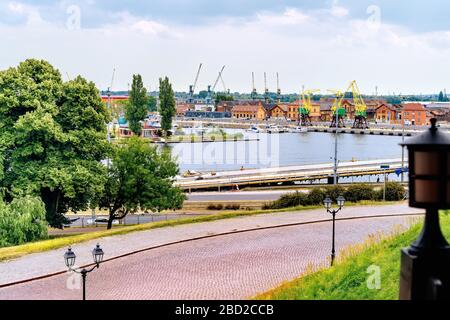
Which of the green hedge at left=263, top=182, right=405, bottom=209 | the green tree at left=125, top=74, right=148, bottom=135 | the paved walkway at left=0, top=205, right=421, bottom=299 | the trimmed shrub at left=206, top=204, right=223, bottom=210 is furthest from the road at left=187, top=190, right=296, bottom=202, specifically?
the green tree at left=125, top=74, right=148, bottom=135

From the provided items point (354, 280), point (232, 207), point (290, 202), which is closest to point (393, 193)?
point (290, 202)

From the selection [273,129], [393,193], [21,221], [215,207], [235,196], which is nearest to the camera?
[21,221]

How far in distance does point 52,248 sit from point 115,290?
337cm

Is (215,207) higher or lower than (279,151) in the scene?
lower

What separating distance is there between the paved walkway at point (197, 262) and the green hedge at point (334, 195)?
3.51 m

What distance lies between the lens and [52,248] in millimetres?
10867

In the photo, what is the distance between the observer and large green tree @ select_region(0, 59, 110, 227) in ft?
45.0

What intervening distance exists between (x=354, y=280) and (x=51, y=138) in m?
9.79

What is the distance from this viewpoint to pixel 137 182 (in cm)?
1633

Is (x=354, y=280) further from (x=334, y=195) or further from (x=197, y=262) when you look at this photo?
(x=334, y=195)

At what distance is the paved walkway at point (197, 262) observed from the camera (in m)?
8.01

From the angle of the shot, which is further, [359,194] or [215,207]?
[215,207]
